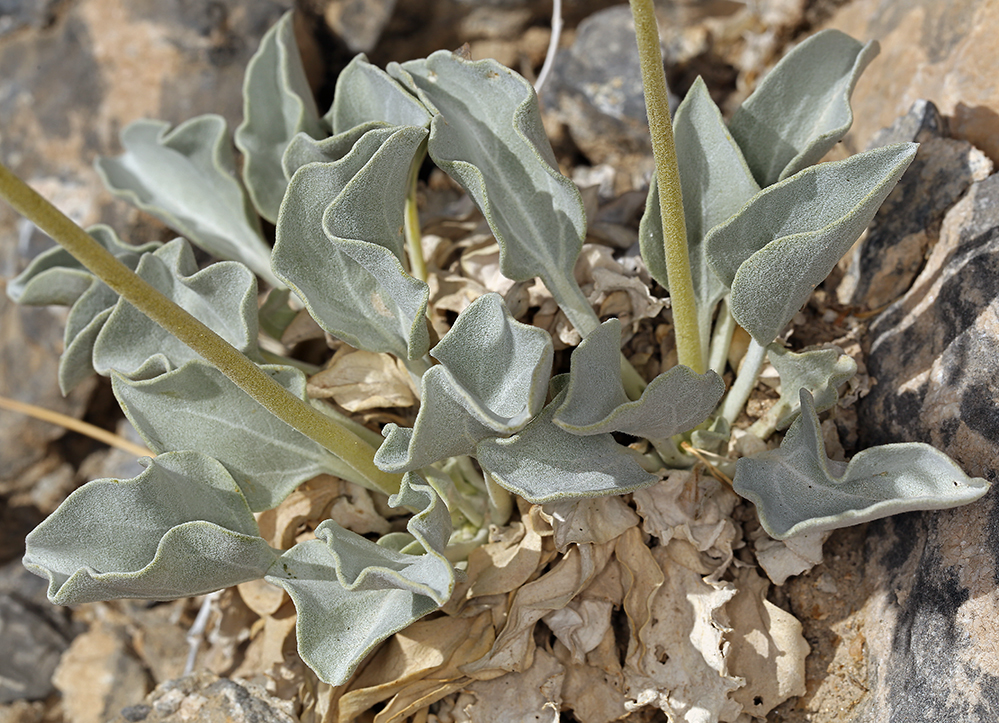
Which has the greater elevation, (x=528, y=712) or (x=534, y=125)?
(x=534, y=125)

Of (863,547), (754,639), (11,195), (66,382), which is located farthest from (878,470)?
(66,382)

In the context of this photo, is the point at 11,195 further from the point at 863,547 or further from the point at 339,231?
the point at 863,547

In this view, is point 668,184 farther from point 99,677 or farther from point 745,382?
point 99,677

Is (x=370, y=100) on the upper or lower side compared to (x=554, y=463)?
upper

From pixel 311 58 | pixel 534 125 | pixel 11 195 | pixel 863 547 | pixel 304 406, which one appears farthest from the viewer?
pixel 311 58

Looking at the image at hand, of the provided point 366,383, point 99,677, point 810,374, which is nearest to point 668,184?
point 810,374

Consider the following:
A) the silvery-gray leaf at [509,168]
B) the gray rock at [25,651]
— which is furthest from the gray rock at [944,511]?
the gray rock at [25,651]

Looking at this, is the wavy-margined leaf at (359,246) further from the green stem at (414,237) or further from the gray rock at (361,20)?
the gray rock at (361,20)
